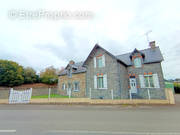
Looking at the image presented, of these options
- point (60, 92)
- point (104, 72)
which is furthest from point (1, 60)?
point (104, 72)

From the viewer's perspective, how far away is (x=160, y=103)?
26.8ft

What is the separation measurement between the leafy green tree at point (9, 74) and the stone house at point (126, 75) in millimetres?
15554

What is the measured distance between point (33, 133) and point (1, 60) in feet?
79.9

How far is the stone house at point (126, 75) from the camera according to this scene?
10.7 m

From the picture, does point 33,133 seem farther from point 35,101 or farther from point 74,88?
point 74,88

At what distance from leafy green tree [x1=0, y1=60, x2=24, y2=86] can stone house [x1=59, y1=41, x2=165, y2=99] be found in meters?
15.6

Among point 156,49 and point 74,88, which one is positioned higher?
point 156,49

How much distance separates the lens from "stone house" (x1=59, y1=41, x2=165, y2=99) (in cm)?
1071

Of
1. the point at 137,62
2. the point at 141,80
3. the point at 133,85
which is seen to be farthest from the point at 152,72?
the point at 133,85

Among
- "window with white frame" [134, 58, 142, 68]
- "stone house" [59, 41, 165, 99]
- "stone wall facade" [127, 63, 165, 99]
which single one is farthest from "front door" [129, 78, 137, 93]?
"window with white frame" [134, 58, 142, 68]

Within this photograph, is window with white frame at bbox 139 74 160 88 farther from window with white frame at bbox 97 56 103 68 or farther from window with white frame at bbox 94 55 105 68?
window with white frame at bbox 97 56 103 68

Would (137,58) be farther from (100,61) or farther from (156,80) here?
(100,61)

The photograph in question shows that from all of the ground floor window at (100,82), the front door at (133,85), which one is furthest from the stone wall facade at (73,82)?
the front door at (133,85)

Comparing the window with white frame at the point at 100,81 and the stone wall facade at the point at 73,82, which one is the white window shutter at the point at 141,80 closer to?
the window with white frame at the point at 100,81
